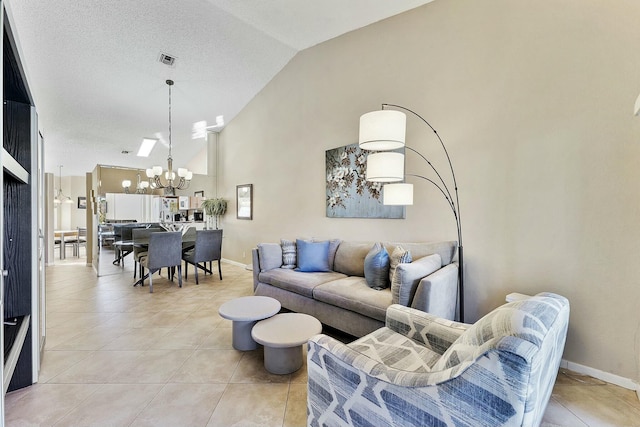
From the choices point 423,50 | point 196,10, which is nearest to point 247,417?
point 423,50

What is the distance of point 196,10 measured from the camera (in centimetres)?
337

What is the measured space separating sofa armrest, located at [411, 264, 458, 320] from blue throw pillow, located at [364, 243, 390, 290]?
515mm

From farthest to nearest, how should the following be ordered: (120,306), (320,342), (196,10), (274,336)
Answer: (120,306) → (196,10) → (274,336) → (320,342)

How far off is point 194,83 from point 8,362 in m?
4.42

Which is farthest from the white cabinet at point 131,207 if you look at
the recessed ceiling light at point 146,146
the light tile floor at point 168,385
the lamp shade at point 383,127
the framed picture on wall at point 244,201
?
the lamp shade at point 383,127

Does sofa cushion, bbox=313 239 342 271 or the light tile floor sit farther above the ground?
sofa cushion, bbox=313 239 342 271

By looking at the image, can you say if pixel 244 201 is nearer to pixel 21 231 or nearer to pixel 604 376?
pixel 21 231

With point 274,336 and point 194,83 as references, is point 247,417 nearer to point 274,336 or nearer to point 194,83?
point 274,336

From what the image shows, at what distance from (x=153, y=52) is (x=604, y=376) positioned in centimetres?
597

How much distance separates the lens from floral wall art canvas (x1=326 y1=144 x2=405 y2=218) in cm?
348

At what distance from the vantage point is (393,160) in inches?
99.1

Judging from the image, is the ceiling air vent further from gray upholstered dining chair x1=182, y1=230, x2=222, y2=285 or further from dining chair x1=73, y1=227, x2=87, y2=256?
dining chair x1=73, y1=227, x2=87, y2=256

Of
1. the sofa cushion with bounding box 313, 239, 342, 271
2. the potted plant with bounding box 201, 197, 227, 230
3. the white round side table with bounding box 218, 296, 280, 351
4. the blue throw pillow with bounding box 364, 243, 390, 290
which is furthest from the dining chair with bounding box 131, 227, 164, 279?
the blue throw pillow with bounding box 364, 243, 390, 290

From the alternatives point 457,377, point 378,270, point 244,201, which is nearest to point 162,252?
point 244,201
